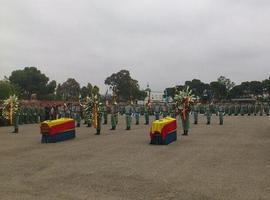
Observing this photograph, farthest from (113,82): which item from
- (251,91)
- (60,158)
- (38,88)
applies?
(60,158)

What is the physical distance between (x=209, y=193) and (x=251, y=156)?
569cm

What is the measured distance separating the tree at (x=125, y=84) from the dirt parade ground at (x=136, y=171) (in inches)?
3260

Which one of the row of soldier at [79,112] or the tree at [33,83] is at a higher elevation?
the tree at [33,83]

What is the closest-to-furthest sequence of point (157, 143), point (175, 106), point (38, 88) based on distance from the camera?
point (157, 143)
point (175, 106)
point (38, 88)

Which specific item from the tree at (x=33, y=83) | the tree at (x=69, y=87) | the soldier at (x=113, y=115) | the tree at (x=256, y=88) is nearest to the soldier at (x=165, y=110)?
the soldier at (x=113, y=115)

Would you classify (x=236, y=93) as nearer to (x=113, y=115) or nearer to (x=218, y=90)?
(x=218, y=90)

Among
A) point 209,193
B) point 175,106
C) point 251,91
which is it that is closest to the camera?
point 209,193

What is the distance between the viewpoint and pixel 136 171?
11.2 metres

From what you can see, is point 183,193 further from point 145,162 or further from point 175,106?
point 175,106

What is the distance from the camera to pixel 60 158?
45.3ft

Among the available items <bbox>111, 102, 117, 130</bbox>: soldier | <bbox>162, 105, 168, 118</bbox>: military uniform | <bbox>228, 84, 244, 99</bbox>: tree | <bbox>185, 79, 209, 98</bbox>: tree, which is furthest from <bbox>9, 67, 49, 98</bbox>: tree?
<bbox>111, 102, 117, 130</bbox>: soldier

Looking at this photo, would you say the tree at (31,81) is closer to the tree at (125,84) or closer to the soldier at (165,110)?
the tree at (125,84)

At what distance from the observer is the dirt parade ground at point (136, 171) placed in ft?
28.6

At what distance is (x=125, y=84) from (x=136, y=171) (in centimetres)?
9209
